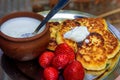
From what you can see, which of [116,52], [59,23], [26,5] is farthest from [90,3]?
[116,52]

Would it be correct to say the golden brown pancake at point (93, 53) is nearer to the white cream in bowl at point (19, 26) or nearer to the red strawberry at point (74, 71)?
the red strawberry at point (74, 71)

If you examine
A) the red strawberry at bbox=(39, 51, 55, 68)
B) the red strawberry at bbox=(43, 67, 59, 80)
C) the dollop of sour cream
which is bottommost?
the red strawberry at bbox=(43, 67, 59, 80)

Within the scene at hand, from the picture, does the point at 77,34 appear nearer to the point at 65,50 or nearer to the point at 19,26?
the point at 65,50

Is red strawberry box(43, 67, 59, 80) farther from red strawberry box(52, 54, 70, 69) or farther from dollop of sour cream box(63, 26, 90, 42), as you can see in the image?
dollop of sour cream box(63, 26, 90, 42)

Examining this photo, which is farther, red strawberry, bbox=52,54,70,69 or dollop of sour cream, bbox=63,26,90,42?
dollop of sour cream, bbox=63,26,90,42

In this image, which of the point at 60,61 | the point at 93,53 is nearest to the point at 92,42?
the point at 93,53

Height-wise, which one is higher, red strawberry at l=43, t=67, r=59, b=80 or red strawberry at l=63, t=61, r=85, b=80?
red strawberry at l=63, t=61, r=85, b=80

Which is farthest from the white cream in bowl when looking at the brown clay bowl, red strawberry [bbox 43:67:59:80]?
red strawberry [bbox 43:67:59:80]
